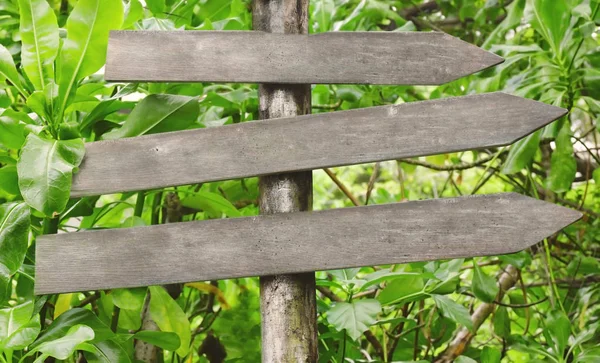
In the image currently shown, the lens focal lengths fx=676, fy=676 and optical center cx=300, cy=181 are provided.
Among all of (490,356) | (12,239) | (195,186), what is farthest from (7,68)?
(490,356)

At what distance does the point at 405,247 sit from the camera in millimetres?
1037

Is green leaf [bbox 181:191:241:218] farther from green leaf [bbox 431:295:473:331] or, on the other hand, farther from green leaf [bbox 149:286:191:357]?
green leaf [bbox 431:295:473:331]

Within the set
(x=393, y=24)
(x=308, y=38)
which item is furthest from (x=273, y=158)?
(x=393, y=24)

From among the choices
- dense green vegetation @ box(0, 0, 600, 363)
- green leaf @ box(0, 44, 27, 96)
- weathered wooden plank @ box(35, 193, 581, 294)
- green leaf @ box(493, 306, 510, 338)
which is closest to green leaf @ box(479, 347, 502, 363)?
dense green vegetation @ box(0, 0, 600, 363)

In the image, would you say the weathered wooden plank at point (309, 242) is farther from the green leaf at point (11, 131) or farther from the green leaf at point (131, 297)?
the green leaf at point (11, 131)

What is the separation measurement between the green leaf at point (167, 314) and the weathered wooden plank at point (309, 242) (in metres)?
0.24

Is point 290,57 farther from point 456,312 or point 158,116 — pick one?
point 456,312

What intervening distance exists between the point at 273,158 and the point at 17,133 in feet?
1.48

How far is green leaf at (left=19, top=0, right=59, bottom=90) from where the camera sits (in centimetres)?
113

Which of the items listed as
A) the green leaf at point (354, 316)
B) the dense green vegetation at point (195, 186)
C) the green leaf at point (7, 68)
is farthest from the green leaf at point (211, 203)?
the green leaf at point (7, 68)

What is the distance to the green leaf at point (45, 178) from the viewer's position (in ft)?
3.31

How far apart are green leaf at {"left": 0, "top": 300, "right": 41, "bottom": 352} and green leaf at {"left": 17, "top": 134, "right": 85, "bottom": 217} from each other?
19 cm

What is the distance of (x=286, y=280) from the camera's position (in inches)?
41.9

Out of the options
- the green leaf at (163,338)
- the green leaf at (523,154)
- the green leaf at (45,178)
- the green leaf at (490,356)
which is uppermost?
the green leaf at (45,178)
